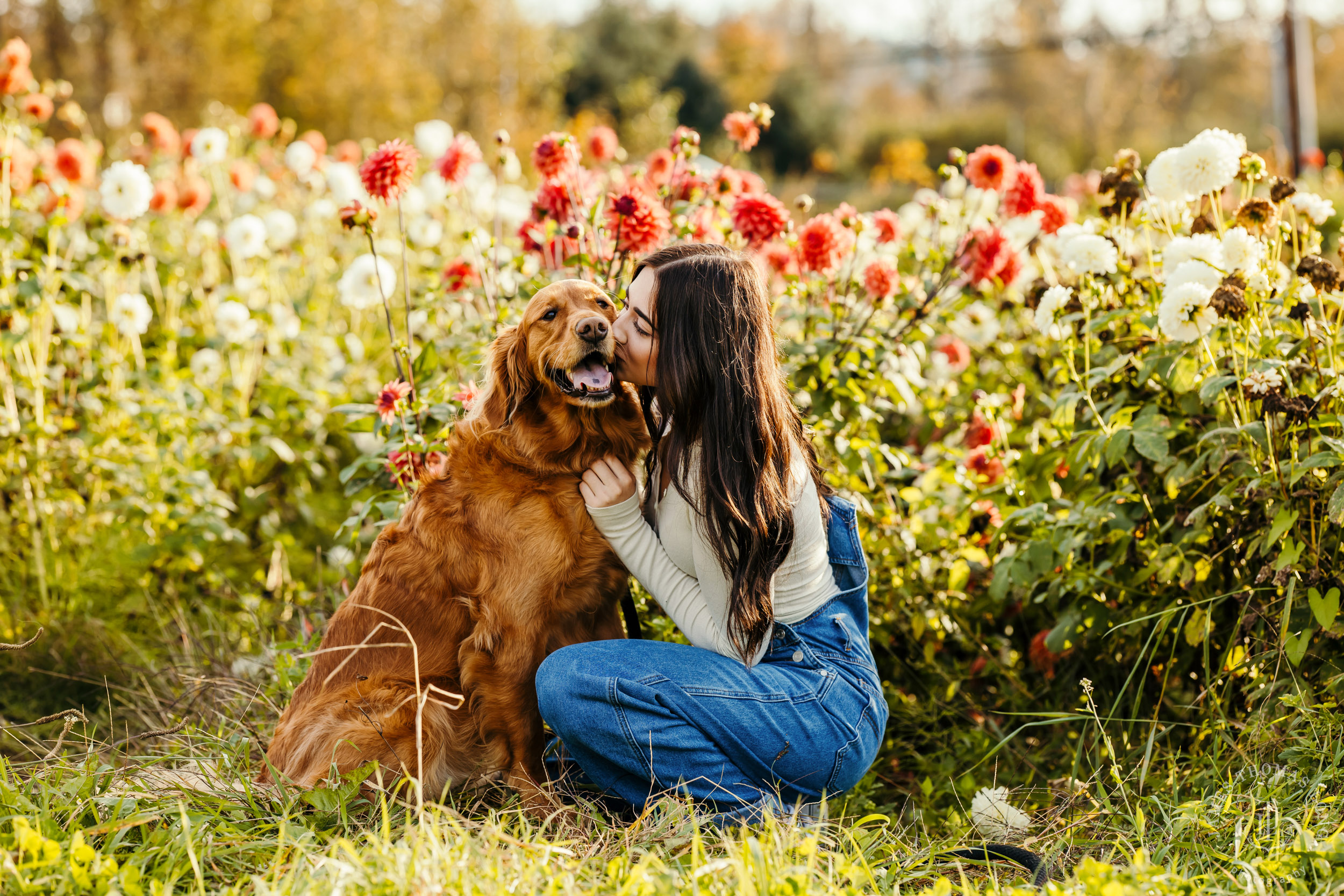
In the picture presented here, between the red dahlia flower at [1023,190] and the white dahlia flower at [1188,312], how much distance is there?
0.79 m

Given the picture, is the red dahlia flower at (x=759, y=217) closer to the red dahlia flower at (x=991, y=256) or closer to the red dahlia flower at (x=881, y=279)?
the red dahlia flower at (x=881, y=279)

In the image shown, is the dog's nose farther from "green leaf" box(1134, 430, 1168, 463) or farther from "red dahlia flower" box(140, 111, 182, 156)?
"red dahlia flower" box(140, 111, 182, 156)

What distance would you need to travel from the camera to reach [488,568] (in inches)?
96.7

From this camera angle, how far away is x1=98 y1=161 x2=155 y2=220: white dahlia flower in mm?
3816

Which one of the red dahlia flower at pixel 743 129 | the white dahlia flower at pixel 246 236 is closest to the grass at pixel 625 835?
the red dahlia flower at pixel 743 129

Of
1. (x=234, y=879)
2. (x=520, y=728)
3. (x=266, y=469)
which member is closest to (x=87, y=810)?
(x=234, y=879)

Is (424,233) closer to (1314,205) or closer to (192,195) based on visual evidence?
(192,195)

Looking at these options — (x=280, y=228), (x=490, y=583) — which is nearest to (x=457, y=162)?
(x=490, y=583)

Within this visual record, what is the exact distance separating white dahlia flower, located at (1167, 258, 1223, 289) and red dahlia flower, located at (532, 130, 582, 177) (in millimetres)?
1619

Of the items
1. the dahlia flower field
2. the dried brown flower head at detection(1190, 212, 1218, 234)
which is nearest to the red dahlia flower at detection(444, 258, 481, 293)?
the dahlia flower field

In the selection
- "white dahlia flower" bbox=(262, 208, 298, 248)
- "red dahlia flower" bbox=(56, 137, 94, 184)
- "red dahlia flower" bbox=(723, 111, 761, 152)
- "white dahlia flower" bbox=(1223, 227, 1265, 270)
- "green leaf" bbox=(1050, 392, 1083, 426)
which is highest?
"red dahlia flower" bbox=(56, 137, 94, 184)

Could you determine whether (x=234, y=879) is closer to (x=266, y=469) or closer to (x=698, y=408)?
(x=698, y=408)

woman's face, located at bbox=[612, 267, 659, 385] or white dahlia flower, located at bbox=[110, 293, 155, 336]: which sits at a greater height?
white dahlia flower, located at bbox=[110, 293, 155, 336]

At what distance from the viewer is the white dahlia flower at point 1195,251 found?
258cm
